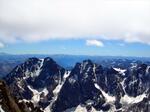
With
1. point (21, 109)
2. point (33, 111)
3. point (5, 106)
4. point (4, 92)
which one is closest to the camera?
point (5, 106)

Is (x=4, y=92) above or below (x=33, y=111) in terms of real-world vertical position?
above

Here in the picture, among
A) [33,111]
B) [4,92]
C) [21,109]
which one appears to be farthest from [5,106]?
[33,111]

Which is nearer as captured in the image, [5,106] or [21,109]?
[5,106]

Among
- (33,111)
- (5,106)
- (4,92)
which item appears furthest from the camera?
(33,111)

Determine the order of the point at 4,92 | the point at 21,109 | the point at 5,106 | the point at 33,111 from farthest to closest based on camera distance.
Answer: the point at 33,111 → the point at 21,109 → the point at 4,92 → the point at 5,106

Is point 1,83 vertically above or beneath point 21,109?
above

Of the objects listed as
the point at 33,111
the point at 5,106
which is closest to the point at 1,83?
the point at 5,106

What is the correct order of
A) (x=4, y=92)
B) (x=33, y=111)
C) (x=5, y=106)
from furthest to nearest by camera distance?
(x=33, y=111) < (x=4, y=92) < (x=5, y=106)

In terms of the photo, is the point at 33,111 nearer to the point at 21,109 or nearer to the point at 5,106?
the point at 21,109
